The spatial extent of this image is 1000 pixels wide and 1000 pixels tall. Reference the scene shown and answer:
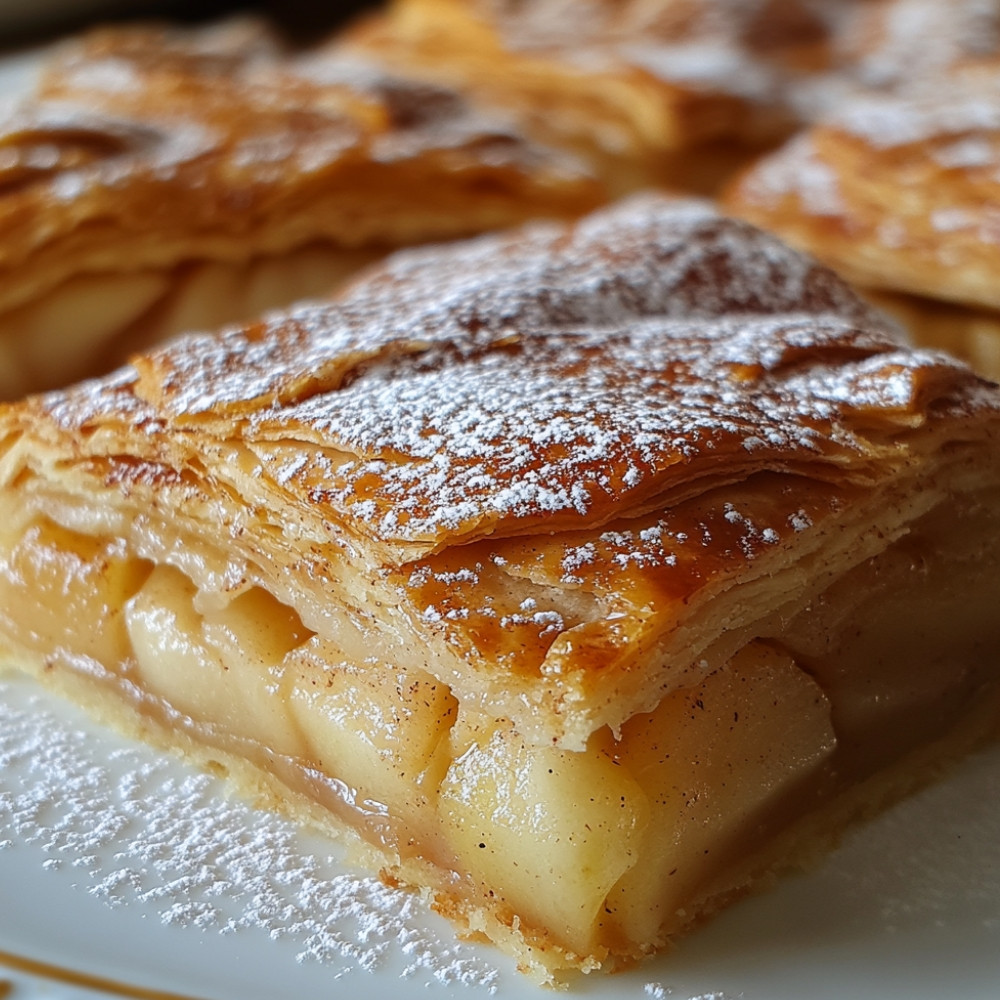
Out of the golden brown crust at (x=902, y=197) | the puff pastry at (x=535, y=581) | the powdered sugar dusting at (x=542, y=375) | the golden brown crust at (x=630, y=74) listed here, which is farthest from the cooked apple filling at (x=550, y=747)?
the golden brown crust at (x=630, y=74)

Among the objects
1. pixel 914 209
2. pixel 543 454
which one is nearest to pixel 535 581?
pixel 543 454

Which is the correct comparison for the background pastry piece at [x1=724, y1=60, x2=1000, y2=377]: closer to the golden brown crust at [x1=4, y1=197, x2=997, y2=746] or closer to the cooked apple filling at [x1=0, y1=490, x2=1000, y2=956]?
the golden brown crust at [x1=4, y1=197, x2=997, y2=746]

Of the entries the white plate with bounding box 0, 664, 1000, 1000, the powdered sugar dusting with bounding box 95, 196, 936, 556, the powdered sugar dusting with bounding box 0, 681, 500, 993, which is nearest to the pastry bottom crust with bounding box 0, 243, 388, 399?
the powdered sugar dusting with bounding box 95, 196, 936, 556

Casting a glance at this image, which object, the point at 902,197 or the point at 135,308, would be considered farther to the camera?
the point at 135,308

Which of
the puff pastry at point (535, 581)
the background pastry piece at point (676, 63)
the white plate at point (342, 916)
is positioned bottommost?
the background pastry piece at point (676, 63)

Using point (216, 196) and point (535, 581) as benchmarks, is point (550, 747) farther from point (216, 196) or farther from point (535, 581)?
point (216, 196)

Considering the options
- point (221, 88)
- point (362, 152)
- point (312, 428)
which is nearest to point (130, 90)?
point (221, 88)

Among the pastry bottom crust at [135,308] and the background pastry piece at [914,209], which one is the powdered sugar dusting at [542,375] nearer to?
the background pastry piece at [914,209]
